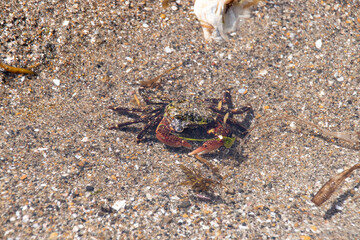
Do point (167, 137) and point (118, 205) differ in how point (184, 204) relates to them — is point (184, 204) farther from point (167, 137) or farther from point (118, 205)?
point (167, 137)

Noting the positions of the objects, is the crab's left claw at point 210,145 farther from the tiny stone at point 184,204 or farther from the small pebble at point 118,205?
the small pebble at point 118,205

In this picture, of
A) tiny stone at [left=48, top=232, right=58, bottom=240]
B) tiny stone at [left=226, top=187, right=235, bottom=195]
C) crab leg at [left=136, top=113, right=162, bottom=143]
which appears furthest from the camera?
crab leg at [left=136, top=113, right=162, bottom=143]

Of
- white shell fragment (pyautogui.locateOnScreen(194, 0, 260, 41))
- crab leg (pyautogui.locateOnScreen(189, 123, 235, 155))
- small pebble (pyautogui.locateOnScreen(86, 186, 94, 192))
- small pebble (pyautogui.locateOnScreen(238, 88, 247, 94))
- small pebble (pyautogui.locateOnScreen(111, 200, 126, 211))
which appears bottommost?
crab leg (pyautogui.locateOnScreen(189, 123, 235, 155))

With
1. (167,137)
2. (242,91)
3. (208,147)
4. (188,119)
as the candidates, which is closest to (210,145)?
(208,147)

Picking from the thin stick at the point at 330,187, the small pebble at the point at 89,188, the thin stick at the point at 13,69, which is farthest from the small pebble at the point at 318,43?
the thin stick at the point at 13,69

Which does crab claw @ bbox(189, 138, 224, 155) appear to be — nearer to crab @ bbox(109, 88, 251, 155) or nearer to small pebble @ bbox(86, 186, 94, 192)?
crab @ bbox(109, 88, 251, 155)

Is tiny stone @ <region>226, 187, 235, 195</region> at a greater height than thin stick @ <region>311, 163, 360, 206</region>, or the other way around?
tiny stone @ <region>226, 187, 235, 195</region>

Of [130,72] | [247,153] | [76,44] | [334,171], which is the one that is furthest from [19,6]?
[334,171]

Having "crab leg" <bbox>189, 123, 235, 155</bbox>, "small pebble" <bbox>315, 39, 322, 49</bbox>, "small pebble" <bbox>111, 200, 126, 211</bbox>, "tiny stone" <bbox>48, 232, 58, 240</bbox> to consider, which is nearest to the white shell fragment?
"small pebble" <bbox>315, 39, 322, 49</bbox>
